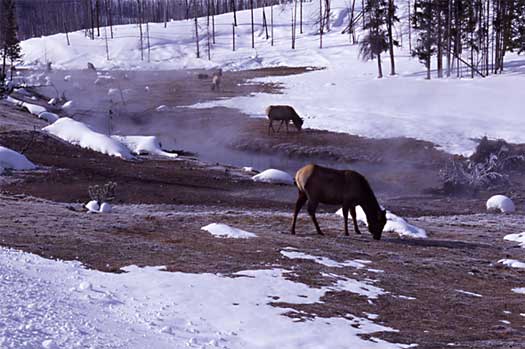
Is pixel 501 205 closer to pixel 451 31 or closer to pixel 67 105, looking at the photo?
pixel 67 105

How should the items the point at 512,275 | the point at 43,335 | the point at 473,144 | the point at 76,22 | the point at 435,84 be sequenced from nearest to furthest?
the point at 43,335
the point at 512,275
the point at 473,144
the point at 435,84
the point at 76,22

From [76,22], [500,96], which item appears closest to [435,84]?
[500,96]

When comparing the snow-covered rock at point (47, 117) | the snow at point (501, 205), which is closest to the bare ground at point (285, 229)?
the snow at point (501, 205)

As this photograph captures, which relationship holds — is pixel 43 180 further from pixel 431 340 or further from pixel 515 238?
pixel 431 340

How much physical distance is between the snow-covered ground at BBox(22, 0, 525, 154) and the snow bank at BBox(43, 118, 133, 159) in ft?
43.2

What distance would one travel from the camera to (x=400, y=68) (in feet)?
228

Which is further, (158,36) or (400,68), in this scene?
(158,36)

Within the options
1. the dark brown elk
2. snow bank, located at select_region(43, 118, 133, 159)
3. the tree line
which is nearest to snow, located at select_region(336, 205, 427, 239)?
the dark brown elk

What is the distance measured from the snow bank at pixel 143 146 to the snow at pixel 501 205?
45.7 ft

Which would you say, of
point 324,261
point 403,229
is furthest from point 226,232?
point 403,229

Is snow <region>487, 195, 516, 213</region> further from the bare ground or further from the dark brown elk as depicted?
the dark brown elk

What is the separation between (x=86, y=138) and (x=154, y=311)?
2440 cm

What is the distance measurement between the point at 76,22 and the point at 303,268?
181m

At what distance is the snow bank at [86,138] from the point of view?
29.8 meters
